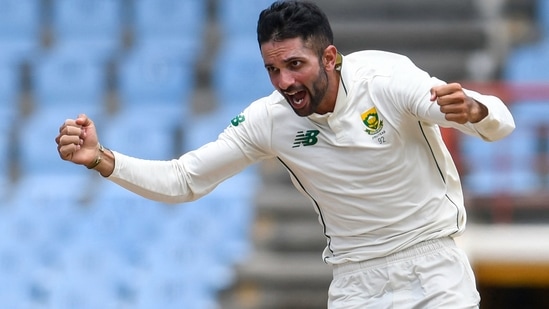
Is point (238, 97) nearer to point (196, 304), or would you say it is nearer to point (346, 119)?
point (196, 304)

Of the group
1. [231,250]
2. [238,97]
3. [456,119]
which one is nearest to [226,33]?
[238,97]

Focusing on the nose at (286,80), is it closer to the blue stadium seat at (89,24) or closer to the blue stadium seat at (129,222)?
the blue stadium seat at (129,222)

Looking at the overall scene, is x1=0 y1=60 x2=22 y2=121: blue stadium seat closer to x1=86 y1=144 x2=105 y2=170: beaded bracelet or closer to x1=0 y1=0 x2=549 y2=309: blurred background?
x1=0 y1=0 x2=549 y2=309: blurred background

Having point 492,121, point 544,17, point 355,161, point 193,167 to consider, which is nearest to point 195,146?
point 544,17

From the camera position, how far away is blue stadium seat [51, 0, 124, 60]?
40.8ft

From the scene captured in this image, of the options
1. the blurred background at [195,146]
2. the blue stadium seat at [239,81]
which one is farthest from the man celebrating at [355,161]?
the blue stadium seat at [239,81]

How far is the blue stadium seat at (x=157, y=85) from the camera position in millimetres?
11445

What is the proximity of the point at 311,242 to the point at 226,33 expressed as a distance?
352 centimetres

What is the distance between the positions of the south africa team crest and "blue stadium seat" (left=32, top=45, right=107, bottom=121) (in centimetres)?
766

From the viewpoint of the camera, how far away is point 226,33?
39.4 ft

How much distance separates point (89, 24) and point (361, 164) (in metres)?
8.73

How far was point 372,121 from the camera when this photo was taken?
423 cm

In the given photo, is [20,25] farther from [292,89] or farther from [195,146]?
[292,89]

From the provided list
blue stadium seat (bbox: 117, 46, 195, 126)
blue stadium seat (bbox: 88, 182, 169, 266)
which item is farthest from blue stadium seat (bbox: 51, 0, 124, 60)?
blue stadium seat (bbox: 88, 182, 169, 266)
